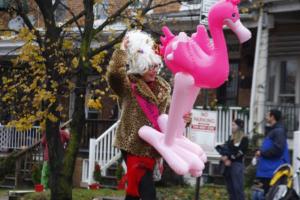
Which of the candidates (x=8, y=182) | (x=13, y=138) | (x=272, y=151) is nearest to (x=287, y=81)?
(x=272, y=151)

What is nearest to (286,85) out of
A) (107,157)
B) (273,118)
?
(107,157)

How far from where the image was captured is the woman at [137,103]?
19.6 ft

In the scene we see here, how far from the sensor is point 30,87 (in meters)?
10.1

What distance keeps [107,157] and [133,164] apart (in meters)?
11.0

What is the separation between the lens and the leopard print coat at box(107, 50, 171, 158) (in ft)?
19.6

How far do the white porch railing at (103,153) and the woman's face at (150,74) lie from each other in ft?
34.5

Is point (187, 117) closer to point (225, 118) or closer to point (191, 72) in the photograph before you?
point (191, 72)

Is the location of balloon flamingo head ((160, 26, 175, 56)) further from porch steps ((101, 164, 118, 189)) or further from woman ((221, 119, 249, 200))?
porch steps ((101, 164, 118, 189))

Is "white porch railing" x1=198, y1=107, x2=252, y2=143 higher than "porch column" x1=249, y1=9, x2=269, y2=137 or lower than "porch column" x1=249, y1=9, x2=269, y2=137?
lower

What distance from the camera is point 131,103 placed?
19.9 feet

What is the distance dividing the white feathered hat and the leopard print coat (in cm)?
7

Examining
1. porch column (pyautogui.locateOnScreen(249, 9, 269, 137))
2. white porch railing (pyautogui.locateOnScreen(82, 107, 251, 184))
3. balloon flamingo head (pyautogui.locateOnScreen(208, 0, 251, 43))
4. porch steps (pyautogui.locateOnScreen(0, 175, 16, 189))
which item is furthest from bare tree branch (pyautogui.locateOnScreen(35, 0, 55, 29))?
porch steps (pyautogui.locateOnScreen(0, 175, 16, 189))

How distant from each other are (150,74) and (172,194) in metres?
7.74

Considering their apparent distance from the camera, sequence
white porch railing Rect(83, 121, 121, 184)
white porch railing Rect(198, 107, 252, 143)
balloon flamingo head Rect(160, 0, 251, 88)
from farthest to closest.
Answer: white porch railing Rect(83, 121, 121, 184), white porch railing Rect(198, 107, 252, 143), balloon flamingo head Rect(160, 0, 251, 88)
